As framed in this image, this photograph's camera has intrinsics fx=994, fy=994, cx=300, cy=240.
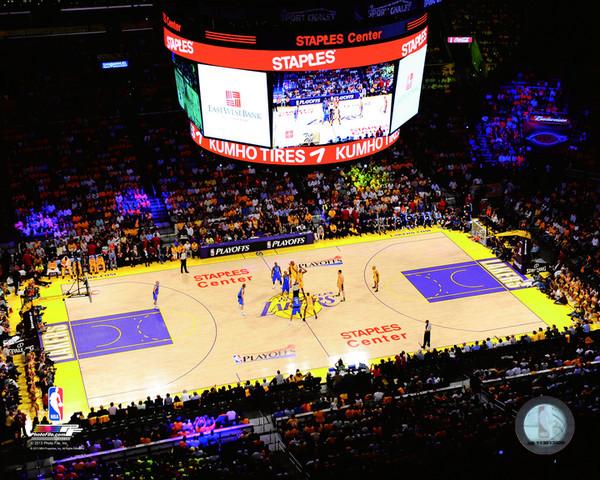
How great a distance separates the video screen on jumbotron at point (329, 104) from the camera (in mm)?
35344

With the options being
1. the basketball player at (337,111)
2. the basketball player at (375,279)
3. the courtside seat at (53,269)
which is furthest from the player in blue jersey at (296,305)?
the courtside seat at (53,269)

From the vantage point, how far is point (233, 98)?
117 feet

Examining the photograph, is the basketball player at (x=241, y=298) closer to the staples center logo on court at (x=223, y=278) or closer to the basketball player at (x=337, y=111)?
the staples center logo on court at (x=223, y=278)

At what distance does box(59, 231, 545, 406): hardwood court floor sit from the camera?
3709cm

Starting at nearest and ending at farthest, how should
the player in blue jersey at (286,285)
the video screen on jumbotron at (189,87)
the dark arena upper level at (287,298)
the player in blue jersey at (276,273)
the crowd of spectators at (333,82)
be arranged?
the dark arena upper level at (287,298), the crowd of spectators at (333,82), the video screen on jumbotron at (189,87), the player in blue jersey at (286,285), the player in blue jersey at (276,273)

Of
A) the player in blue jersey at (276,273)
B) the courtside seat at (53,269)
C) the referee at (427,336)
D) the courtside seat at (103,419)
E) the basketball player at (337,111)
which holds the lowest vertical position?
the courtside seat at (53,269)

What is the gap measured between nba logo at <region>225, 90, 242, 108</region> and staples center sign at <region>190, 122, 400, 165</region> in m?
1.52

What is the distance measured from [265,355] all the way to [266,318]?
292 cm

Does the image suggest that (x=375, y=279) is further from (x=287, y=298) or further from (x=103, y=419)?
(x=103, y=419)

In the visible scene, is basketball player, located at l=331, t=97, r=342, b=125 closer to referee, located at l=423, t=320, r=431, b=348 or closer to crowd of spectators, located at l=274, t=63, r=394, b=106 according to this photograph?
crowd of spectators, located at l=274, t=63, r=394, b=106

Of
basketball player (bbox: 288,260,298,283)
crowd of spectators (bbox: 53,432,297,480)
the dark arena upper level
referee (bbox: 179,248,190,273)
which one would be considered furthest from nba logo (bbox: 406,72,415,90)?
crowd of spectators (bbox: 53,432,297,480)

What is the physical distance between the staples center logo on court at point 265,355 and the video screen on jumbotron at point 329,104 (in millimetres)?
7951

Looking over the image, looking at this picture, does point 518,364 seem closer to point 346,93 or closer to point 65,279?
point 346,93

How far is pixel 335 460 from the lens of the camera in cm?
2644
